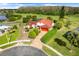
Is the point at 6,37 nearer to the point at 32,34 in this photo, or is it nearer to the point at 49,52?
the point at 32,34

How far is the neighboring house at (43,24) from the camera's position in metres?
2.12

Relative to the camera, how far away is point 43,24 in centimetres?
213

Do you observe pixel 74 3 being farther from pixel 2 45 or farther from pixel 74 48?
pixel 2 45

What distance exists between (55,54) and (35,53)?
13 centimetres

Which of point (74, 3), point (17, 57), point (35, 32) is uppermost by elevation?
point (74, 3)

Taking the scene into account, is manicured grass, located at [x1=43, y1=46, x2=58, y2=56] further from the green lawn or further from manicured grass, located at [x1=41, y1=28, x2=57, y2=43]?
the green lawn

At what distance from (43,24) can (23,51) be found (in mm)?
223

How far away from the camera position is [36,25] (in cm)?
214

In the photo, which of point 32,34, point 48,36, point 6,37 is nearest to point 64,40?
point 48,36

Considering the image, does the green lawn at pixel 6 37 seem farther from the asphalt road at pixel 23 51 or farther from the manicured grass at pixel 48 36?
the manicured grass at pixel 48 36

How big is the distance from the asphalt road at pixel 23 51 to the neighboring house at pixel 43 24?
0.49ft

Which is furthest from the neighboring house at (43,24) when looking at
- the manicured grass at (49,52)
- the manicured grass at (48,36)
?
the manicured grass at (49,52)

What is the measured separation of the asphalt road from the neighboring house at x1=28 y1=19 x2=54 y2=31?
0.49 feet

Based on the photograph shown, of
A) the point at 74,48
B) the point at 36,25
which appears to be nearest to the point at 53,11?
the point at 36,25
